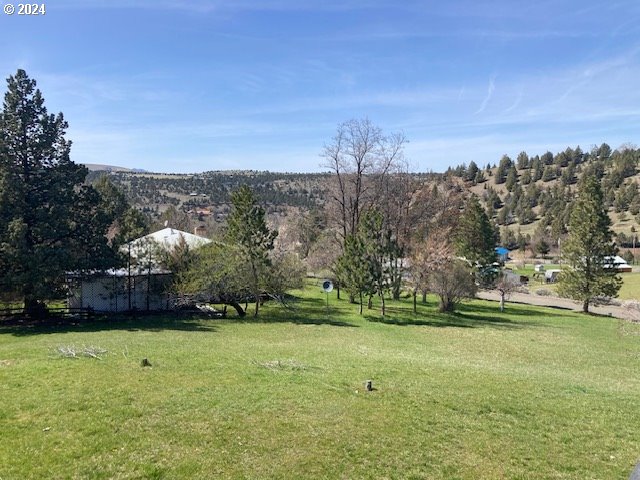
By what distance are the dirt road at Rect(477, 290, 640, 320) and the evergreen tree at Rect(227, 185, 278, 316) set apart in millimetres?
27528

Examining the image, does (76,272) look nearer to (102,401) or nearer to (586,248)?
(102,401)

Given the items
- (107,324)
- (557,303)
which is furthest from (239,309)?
(557,303)

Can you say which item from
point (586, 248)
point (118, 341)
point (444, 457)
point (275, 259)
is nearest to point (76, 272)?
point (118, 341)

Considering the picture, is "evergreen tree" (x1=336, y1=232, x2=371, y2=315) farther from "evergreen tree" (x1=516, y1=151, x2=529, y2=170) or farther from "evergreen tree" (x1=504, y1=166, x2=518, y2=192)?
"evergreen tree" (x1=516, y1=151, x2=529, y2=170)

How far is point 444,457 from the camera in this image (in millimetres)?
8781

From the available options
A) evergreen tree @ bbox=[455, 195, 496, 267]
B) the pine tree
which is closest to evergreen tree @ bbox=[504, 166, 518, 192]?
evergreen tree @ bbox=[455, 195, 496, 267]

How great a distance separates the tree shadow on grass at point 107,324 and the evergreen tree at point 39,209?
1462 mm

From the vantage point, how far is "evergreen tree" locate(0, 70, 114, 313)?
79.5ft

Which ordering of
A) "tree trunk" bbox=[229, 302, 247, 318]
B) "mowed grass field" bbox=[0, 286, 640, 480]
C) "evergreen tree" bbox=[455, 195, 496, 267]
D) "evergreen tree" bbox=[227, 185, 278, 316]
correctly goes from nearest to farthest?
"mowed grass field" bbox=[0, 286, 640, 480], "evergreen tree" bbox=[227, 185, 278, 316], "tree trunk" bbox=[229, 302, 247, 318], "evergreen tree" bbox=[455, 195, 496, 267]

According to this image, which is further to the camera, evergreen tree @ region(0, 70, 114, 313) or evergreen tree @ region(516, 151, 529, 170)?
evergreen tree @ region(516, 151, 529, 170)

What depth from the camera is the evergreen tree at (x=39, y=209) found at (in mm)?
24219

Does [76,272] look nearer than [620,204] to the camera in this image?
Yes

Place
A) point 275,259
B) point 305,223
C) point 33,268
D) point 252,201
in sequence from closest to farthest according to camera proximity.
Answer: point 33,268 → point 252,201 → point 275,259 → point 305,223

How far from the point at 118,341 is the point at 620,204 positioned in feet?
382
